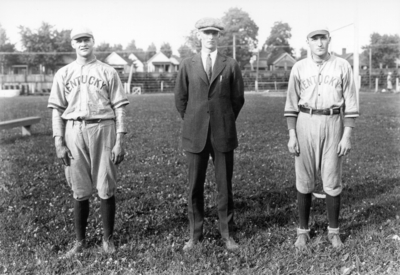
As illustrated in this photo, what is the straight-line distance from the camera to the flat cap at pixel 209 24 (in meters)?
4.30

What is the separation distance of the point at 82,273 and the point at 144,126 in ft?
31.9

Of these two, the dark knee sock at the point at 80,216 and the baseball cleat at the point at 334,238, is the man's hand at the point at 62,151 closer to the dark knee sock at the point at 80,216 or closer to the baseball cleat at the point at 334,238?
the dark knee sock at the point at 80,216

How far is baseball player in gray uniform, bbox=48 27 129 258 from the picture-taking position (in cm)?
423

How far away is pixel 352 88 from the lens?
4395 millimetres

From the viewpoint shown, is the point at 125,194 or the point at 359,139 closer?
the point at 125,194

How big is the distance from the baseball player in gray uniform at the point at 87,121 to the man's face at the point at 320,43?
6.84 feet

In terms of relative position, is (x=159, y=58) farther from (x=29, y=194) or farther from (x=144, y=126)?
(x=29, y=194)

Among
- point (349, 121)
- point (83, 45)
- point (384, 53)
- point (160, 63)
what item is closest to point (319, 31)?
point (349, 121)

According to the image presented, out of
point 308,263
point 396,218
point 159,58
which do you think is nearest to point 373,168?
point 396,218

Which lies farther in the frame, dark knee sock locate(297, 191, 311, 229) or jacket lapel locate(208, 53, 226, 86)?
dark knee sock locate(297, 191, 311, 229)

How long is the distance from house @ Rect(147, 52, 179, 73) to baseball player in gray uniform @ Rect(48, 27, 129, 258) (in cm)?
6946

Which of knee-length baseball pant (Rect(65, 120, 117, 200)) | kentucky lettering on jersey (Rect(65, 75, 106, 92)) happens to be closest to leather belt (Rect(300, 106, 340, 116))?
knee-length baseball pant (Rect(65, 120, 117, 200))

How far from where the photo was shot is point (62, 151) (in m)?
4.22

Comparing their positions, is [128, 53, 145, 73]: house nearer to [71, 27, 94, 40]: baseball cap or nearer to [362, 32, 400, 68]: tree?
[362, 32, 400, 68]: tree
